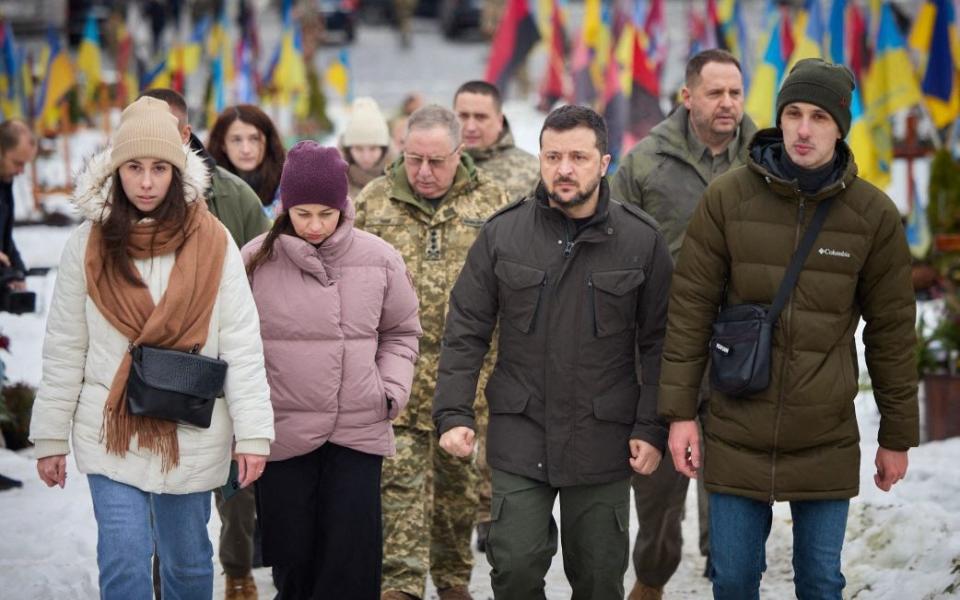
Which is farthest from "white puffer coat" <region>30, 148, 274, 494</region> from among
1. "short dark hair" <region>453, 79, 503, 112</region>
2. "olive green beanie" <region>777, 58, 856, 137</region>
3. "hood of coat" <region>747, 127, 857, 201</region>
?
"short dark hair" <region>453, 79, 503, 112</region>

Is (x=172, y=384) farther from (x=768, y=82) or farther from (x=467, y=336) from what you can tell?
(x=768, y=82)

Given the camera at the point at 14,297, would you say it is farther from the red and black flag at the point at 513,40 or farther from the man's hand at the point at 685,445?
the red and black flag at the point at 513,40

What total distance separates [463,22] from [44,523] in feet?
125

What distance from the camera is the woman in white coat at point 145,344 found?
4816 millimetres

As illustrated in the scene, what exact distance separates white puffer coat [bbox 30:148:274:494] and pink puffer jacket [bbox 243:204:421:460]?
363 mm

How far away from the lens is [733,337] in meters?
4.73

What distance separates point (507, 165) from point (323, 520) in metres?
3.26

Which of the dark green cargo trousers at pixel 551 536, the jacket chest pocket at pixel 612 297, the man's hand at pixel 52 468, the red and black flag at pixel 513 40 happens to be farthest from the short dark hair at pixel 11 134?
the red and black flag at pixel 513 40

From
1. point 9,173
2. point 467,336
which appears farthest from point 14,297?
point 467,336

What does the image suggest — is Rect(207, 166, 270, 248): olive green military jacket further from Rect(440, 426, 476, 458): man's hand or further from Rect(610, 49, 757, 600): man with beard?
Rect(440, 426, 476, 458): man's hand

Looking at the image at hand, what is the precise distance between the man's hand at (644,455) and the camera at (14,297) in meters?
3.58

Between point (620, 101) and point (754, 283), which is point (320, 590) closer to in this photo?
point (754, 283)

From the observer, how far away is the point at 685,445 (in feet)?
16.1

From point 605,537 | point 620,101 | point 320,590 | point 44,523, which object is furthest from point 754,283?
point 620,101
